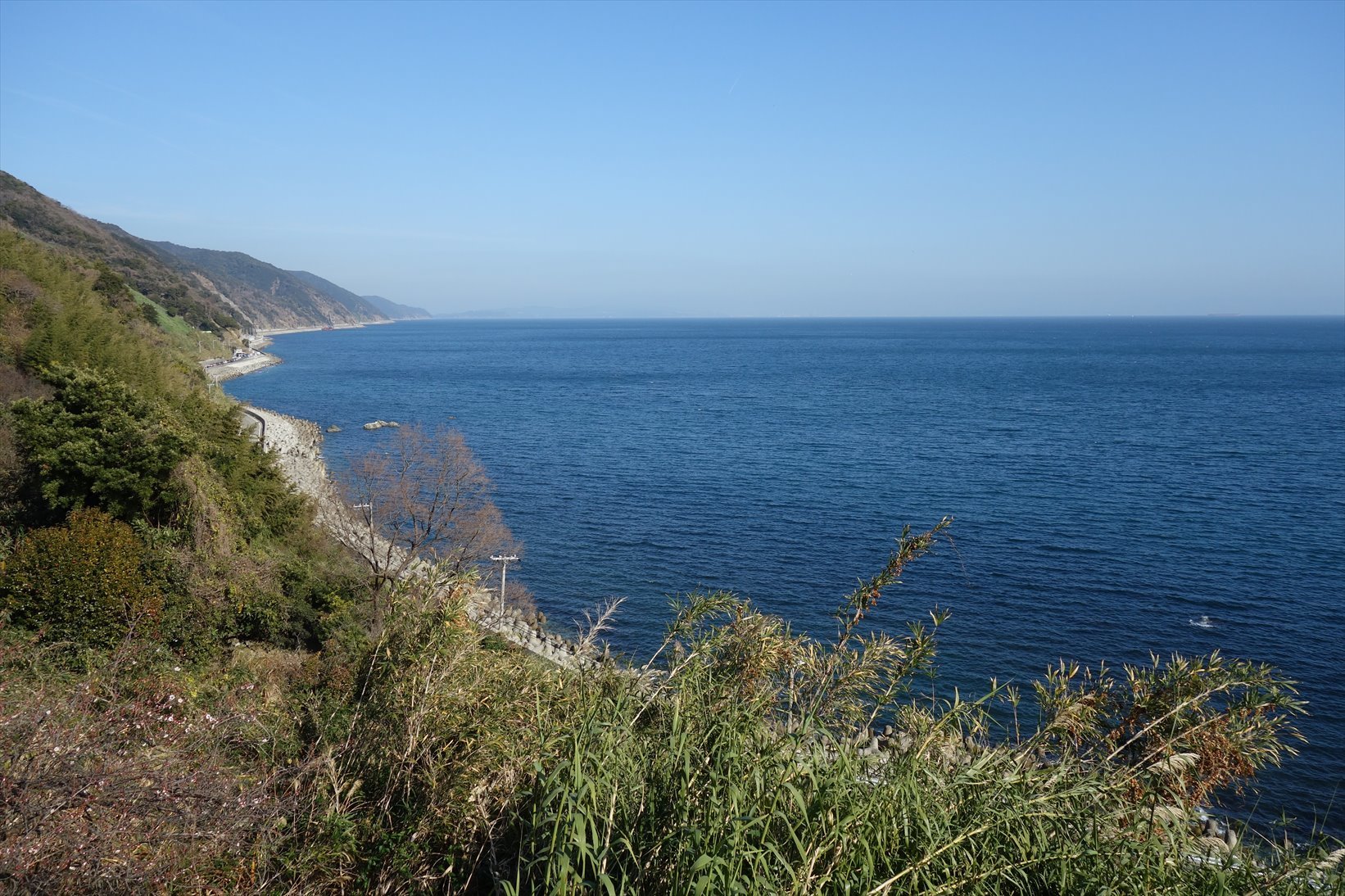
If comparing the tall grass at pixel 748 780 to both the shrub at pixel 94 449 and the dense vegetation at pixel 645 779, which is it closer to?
the dense vegetation at pixel 645 779

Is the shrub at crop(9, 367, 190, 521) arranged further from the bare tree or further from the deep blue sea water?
the deep blue sea water

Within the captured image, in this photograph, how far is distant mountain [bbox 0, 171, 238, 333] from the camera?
72812mm

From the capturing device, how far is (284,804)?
20.1 feet

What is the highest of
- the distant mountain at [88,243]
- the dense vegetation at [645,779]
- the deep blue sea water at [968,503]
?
the distant mountain at [88,243]

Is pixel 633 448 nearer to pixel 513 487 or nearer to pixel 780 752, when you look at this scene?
pixel 513 487

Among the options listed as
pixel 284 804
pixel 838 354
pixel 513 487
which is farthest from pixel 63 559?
pixel 838 354

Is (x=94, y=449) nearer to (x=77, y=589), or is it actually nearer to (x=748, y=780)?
(x=77, y=589)

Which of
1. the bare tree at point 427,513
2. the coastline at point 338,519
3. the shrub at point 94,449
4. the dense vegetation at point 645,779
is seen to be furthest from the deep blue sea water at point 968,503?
the shrub at point 94,449

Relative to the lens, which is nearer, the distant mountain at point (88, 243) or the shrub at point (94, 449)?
the shrub at point (94, 449)

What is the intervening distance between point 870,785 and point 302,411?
70.9 m

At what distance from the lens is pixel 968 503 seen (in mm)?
38719

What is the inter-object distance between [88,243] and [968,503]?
86798 mm

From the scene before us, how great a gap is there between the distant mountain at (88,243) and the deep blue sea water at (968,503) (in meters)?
13.8

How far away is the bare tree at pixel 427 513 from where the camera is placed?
27.4m
